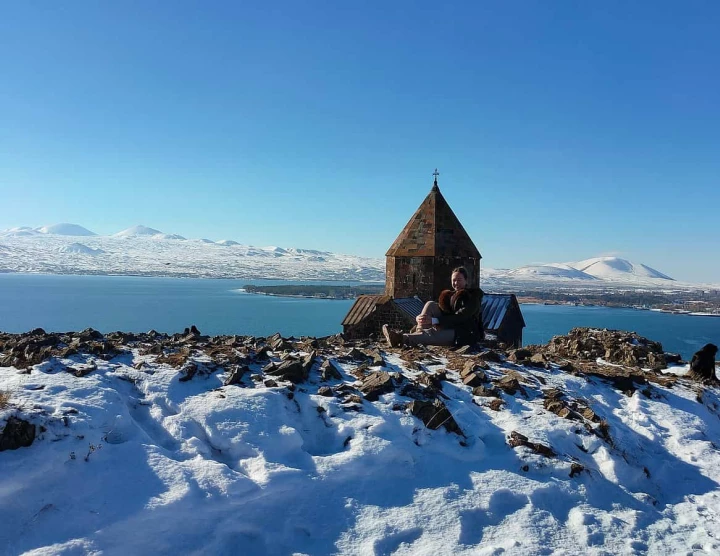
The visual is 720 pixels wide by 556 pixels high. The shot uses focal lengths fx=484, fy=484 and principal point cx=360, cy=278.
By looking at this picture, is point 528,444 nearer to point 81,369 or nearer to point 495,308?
point 81,369

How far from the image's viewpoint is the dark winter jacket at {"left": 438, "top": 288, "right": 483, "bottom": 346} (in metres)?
7.46

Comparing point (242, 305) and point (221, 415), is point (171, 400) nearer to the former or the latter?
point (221, 415)

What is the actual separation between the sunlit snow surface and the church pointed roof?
911 centimetres

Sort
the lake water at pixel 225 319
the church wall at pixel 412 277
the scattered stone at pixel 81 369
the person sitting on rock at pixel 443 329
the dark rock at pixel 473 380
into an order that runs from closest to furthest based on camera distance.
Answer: the scattered stone at pixel 81 369 < the dark rock at pixel 473 380 < the person sitting on rock at pixel 443 329 < the church wall at pixel 412 277 < the lake water at pixel 225 319

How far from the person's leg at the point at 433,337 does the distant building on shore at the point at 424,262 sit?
528 cm

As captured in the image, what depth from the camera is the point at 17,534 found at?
311cm

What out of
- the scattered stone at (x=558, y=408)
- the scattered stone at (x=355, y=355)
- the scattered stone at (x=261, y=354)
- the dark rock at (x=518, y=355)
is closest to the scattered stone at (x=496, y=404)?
the scattered stone at (x=558, y=408)

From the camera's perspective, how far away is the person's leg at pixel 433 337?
7.86 m

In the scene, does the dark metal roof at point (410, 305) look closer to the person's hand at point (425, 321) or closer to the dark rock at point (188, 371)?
the person's hand at point (425, 321)

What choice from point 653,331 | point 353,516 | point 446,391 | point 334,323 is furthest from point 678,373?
point 653,331

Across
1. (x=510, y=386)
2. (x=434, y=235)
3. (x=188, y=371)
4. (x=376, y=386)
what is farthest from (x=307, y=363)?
(x=434, y=235)

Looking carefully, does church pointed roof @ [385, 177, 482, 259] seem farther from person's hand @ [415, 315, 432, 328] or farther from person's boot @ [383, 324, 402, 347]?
person's boot @ [383, 324, 402, 347]

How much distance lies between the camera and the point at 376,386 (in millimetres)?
5352

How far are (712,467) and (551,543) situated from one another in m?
2.45
